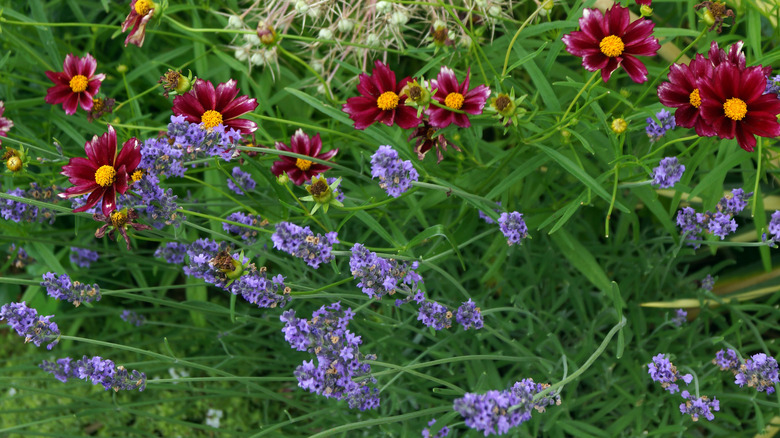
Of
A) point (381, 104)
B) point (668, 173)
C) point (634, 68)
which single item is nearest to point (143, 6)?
point (381, 104)

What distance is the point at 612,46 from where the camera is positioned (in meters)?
1.49

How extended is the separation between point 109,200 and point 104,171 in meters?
0.07

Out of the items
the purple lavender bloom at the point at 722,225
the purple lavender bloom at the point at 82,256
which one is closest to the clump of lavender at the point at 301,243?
the purple lavender bloom at the point at 722,225

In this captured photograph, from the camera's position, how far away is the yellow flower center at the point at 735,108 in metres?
1.41

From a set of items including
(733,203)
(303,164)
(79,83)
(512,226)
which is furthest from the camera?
(79,83)

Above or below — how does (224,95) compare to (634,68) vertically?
above

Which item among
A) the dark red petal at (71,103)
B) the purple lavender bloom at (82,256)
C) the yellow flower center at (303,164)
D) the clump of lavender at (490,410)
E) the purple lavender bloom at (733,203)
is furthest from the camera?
the purple lavender bloom at (82,256)

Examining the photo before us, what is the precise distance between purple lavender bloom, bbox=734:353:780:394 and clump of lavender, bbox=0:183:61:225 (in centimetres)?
184

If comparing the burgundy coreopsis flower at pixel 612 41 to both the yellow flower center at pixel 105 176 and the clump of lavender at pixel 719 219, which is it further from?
the yellow flower center at pixel 105 176

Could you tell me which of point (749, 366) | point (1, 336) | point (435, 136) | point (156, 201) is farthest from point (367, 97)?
point (1, 336)

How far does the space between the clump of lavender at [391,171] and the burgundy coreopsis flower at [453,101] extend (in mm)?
232

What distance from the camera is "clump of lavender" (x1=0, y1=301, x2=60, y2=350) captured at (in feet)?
4.78

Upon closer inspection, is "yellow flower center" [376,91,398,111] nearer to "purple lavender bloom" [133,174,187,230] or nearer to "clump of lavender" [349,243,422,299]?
"clump of lavender" [349,243,422,299]

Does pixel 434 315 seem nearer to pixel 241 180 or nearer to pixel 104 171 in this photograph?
pixel 241 180
